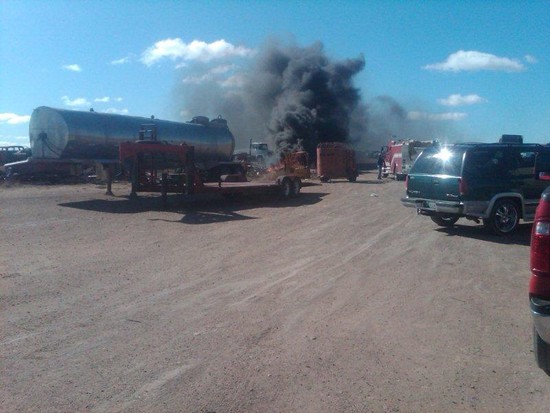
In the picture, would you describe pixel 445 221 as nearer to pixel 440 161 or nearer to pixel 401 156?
pixel 440 161

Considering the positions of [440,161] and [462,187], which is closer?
[462,187]

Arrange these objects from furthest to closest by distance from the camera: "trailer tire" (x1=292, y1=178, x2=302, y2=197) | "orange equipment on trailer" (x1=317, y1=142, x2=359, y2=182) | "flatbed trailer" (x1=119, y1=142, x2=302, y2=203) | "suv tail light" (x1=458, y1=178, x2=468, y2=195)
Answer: "orange equipment on trailer" (x1=317, y1=142, x2=359, y2=182), "trailer tire" (x1=292, y1=178, x2=302, y2=197), "flatbed trailer" (x1=119, y1=142, x2=302, y2=203), "suv tail light" (x1=458, y1=178, x2=468, y2=195)

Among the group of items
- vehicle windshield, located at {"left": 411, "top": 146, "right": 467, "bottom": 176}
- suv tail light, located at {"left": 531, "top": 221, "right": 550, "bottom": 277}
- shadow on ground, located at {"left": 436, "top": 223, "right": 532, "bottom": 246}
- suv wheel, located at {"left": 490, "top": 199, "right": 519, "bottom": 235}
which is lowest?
shadow on ground, located at {"left": 436, "top": 223, "right": 532, "bottom": 246}

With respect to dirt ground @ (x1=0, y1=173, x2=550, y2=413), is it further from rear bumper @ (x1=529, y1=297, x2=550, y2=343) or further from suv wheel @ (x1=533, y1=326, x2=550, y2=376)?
rear bumper @ (x1=529, y1=297, x2=550, y2=343)

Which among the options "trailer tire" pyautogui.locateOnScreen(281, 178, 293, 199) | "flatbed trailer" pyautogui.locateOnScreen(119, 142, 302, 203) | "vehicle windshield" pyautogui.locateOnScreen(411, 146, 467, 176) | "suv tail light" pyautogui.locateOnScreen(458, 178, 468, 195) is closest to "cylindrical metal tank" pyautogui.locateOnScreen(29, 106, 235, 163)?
"flatbed trailer" pyautogui.locateOnScreen(119, 142, 302, 203)

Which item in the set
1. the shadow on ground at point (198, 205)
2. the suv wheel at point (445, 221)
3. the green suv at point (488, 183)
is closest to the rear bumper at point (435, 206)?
the green suv at point (488, 183)

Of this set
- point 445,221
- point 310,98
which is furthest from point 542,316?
point 310,98

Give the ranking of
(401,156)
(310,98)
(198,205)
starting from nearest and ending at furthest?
(198,205), (401,156), (310,98)

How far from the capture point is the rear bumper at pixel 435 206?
12711 mm

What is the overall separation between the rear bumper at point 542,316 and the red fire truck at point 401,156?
3145 centimetres

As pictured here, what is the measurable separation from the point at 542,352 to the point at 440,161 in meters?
8.84

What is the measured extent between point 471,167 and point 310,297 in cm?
660

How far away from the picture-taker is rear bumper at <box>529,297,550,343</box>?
14.9 feet

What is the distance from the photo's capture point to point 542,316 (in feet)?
15.0
